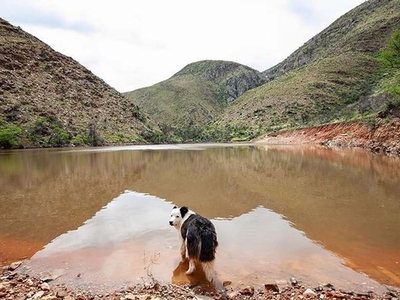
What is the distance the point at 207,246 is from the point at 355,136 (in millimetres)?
43061

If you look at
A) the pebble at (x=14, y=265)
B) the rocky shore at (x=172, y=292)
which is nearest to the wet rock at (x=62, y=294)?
the rocky shore at (x=172, y=292)

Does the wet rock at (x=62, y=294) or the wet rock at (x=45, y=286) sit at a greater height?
the wet rock at (x=62, y=294)

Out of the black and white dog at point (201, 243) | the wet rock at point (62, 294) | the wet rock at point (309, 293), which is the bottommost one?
the wet rock at point (62, 294)

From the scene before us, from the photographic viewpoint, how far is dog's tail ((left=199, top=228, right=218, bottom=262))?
18.2ft

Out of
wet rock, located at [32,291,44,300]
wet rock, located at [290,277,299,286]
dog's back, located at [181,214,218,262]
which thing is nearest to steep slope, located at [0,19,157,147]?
wet rock, located at [32,291,44,300]

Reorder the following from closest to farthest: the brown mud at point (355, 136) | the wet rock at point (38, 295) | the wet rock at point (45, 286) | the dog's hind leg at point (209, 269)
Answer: the wet rock at point (38, 295) → the wet rock at point (45, 286) → the dog's hind leg at point (209, 269) → the brown mud at point (355, 136)

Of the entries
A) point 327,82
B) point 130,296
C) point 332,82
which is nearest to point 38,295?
point 130,296

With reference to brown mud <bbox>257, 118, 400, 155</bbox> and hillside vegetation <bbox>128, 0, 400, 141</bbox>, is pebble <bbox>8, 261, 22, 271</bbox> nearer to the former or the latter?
brown mud <bbox>257, 118, 400, 155</bbox>

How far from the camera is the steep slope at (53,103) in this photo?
5825 cm

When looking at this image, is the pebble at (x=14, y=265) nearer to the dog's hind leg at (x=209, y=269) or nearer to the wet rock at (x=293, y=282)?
the dog's hind leg at (x=209, y=269)

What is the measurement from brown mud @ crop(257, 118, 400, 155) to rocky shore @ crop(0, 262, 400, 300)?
30.7 meters

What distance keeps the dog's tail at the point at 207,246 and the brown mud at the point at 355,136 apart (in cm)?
3122

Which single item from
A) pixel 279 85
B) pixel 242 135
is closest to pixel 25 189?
pixel 242 135

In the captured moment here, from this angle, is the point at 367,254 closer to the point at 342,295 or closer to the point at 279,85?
the point at 342,295
